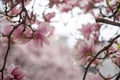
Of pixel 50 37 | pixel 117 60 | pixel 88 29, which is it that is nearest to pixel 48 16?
pixel 50 37

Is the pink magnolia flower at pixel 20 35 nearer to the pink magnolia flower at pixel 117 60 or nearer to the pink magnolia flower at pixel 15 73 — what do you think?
the pink magnolia flower at pixel 15 73

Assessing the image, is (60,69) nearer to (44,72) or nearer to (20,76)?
(44,72)

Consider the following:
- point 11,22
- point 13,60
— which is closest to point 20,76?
point 11,22

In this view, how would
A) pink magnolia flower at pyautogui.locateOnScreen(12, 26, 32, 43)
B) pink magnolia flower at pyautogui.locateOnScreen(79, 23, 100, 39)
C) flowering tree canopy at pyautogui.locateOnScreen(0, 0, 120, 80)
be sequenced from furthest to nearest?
pink magnolia flower at pyautogui.locateOnScreen(79, 23, 100, 39), pink magnolia flower at pyautogui.locateOnScreen(12, 26, 32, 43), flowering tree canopy at pyautogui.locateOnScreen(0, 0, 120, 80)

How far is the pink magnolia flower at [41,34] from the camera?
1013mm

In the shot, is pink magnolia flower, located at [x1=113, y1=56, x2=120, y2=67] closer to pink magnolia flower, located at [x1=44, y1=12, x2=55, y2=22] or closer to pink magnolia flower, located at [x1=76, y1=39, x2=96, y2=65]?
pink magnolia flower, located at [x1=76, y1=39, x2=96, y2=65]

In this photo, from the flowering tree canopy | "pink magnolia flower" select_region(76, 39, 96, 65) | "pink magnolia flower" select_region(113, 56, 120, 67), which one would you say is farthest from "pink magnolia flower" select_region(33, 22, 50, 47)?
"pink magnolia flower" select_region(113, 56, 120, 67)

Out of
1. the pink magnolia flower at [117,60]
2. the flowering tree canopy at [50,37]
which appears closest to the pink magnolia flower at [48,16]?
the flowering tree canopy at [50,37]

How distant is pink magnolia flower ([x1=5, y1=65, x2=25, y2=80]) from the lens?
0.97 meters

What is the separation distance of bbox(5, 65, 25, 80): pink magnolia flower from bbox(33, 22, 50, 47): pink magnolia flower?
0.28 feet

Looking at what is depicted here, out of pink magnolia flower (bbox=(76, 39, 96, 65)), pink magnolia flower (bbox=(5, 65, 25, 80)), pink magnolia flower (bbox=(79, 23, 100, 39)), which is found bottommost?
pink magnolia flower (bbox=(5, 65, 25, 80))

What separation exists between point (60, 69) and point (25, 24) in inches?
105

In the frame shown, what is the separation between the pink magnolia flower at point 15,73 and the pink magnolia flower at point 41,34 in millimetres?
84

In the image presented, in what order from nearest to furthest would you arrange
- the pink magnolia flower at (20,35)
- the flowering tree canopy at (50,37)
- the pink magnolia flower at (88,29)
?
the flowering tree canopy at (50,37) < the pink magnolia flower at (20,35) < the pink magnolia flower at (88,29)
